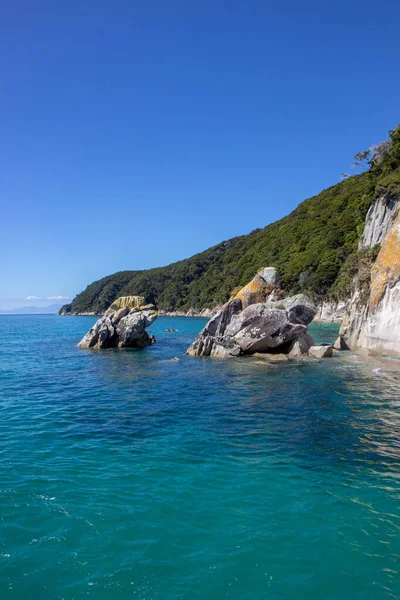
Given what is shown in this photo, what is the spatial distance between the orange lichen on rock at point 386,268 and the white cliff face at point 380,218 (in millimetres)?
12135

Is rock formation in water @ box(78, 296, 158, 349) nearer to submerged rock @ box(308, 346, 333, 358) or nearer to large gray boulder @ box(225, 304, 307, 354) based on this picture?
large gray boulder @ box(225, 304, 307, 354)

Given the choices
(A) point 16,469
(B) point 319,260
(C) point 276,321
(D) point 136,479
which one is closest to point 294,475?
(D) point 136,479

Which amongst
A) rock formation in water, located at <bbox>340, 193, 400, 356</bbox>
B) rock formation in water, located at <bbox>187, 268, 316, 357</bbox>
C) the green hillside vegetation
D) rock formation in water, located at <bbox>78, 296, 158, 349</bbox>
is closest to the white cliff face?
the green hillside vegetation

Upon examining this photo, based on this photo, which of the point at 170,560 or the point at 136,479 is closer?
the point at 170,560

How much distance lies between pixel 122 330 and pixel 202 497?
4009 centimetres

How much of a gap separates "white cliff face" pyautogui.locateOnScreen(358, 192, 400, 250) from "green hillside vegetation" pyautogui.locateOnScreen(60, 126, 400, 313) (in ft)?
5.85

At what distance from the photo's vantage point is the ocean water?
7.31 metres

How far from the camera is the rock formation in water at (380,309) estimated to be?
32.6 m

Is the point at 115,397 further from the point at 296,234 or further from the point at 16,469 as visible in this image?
the point at 296,234

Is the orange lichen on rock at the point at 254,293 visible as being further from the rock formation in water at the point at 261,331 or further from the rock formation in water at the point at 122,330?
the rock formation in water at the point at 122,330

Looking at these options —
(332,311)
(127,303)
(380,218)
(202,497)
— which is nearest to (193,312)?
(332,311)

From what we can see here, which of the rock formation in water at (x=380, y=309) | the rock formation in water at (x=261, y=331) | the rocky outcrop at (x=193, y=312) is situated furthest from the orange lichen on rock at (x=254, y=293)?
the rocky outcrop at (x=193, y=312)

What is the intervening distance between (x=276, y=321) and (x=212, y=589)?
29.8 metres

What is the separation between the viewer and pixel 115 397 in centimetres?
2239
